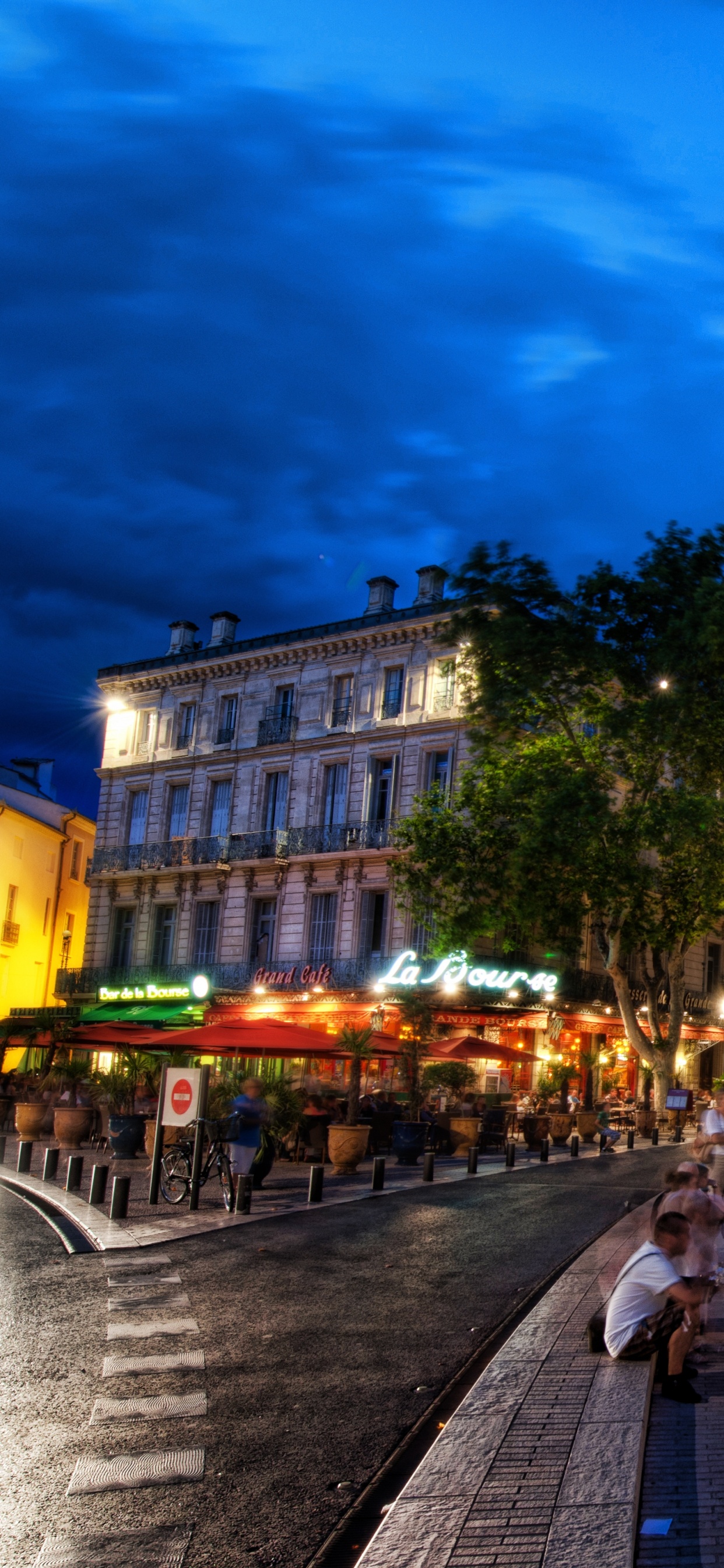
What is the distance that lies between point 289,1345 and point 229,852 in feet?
104

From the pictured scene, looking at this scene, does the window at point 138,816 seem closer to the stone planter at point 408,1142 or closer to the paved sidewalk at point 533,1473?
the stone planter at point 408,1142

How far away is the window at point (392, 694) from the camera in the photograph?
36.7 metres

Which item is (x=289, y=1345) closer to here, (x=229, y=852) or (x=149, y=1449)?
(x=149, y=1449)

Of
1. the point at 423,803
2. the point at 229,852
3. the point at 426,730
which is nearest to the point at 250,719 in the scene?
the point at 229,852

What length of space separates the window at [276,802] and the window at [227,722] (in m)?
2.36

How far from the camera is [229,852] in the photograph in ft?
129

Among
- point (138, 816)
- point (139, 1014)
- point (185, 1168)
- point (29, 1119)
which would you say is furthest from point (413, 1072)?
point (138, 816)

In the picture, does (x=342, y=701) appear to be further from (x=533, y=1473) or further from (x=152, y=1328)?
(x=533, y=1473)

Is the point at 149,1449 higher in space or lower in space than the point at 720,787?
lower

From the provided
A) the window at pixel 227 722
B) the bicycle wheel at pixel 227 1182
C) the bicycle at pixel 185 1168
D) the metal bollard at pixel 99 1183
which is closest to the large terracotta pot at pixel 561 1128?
the bicycle at pixel 185 1168

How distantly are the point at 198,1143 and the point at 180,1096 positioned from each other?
0.62 m

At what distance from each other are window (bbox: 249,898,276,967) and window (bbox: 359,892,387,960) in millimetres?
3577

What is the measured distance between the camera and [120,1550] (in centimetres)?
470

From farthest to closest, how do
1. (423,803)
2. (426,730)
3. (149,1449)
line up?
(426,730)
(423,803)
(149,1449)
